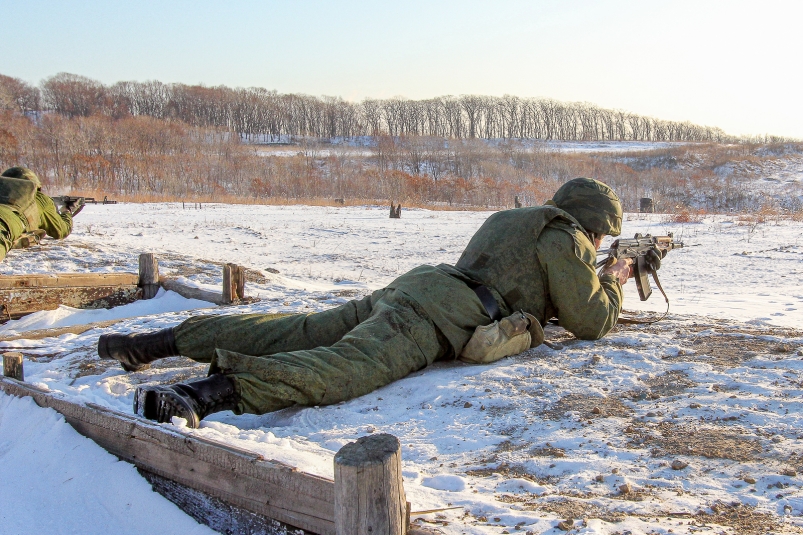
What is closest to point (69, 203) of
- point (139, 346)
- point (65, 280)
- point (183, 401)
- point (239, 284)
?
point (65, 280)

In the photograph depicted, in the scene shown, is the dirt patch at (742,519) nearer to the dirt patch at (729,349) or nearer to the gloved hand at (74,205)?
the dirt patch at (729,349)

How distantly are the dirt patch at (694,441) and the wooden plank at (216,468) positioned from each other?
136 centimetres

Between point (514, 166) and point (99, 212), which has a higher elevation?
point (514, 166)

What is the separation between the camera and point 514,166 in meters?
45.7

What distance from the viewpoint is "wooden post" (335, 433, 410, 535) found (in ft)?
5.24

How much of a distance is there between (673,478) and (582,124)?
72801 mm

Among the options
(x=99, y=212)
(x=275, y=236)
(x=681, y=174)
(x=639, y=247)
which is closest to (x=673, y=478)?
(x=639, y=247)

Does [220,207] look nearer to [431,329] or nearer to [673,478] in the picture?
[431,329]

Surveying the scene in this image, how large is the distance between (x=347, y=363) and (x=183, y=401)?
32.1 inches

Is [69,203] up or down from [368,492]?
up

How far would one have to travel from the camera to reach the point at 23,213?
7703 mm

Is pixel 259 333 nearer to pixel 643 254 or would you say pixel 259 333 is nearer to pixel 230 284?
pixel 643 254

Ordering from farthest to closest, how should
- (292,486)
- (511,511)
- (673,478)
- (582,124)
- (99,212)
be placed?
(582,124)
(99,212)
(673,478)
(511,511)
(292,486)

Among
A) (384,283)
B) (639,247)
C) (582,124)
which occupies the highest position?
(582,124)
